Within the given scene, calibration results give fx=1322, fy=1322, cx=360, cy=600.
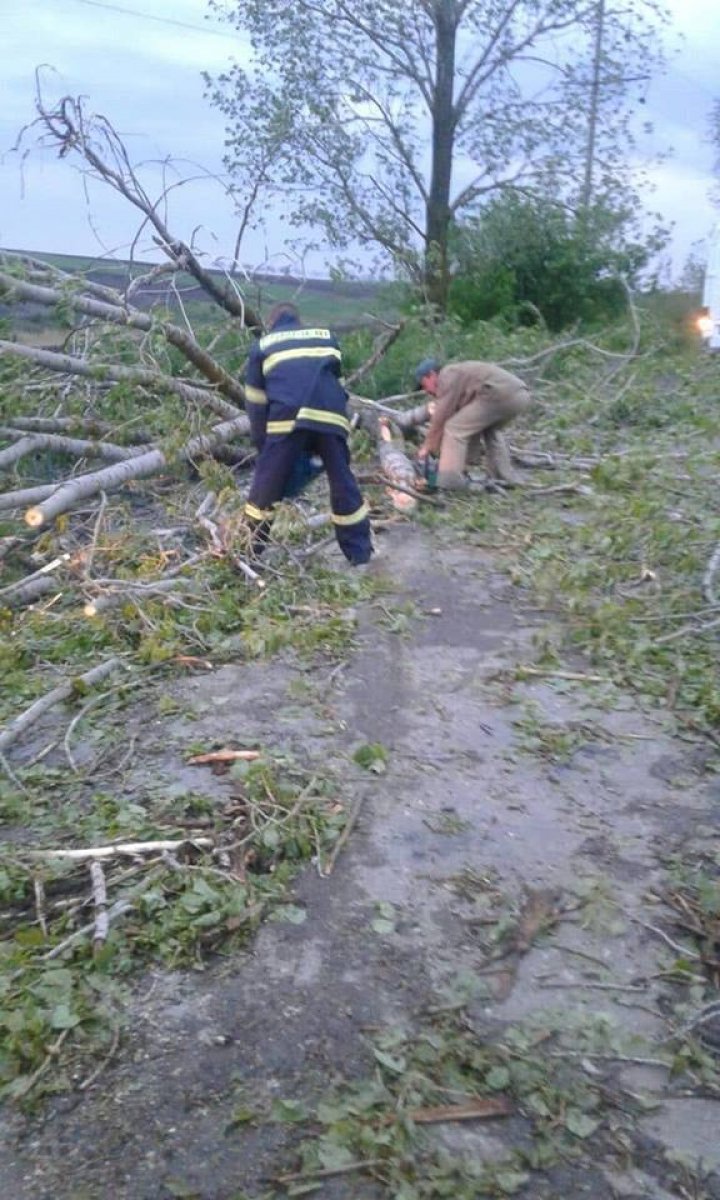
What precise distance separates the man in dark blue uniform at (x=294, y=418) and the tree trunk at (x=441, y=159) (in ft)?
31.0

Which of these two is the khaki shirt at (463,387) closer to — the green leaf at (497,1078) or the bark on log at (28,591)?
the bark on log at (28,591)

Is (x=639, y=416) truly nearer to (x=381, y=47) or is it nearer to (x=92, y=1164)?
(x=381, y=47)

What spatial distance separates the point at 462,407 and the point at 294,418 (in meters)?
2.72

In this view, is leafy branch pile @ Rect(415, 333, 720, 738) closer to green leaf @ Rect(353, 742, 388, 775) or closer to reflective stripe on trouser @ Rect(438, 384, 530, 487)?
reflective stripe on trouser @ Rect(438, 384, 530, 487)

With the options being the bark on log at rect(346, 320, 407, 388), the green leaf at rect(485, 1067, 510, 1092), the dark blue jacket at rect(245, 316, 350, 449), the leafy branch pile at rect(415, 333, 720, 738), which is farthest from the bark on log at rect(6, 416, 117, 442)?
the green leaf at rect(485, 1067, 510, 1092)

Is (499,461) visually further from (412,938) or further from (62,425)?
(412,938)

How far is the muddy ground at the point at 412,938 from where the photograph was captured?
2871 millimetres

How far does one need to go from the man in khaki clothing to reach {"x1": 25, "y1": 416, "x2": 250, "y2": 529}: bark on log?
135 centimetres

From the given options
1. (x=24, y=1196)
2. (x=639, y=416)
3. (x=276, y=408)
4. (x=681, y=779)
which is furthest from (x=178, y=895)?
(x=639, y=416)

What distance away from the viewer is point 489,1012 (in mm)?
3346

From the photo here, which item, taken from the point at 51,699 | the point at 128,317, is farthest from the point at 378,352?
the point at 51,699

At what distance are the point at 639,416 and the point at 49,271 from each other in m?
5.64

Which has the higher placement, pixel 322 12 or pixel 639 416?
pixel 322 12

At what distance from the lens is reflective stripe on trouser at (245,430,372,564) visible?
6883mm
